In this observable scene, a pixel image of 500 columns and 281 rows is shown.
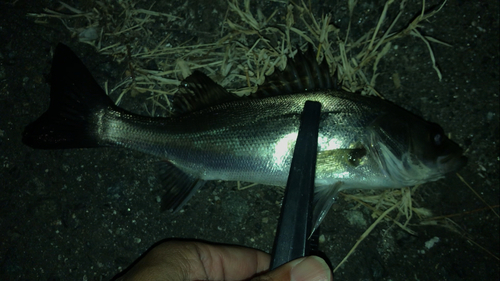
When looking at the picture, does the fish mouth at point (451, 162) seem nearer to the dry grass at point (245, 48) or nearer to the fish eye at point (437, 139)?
the fish eye at point (437, 139)

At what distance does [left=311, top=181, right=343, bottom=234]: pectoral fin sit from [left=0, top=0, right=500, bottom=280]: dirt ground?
19.5 inches

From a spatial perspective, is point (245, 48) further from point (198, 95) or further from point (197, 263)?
point (197, 263)

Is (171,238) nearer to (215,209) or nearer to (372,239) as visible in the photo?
(215,209)

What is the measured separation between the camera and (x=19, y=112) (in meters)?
3.11

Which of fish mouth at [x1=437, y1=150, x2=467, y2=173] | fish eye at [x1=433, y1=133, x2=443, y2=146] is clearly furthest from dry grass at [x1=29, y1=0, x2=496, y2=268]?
fish eye at [x1=433, y1=133, x2=443, y2=146]

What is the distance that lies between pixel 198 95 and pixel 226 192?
92cm

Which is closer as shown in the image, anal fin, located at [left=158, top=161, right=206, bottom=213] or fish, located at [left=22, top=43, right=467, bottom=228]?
fish, located at [left=22, top=43, right=467, bottom=228]

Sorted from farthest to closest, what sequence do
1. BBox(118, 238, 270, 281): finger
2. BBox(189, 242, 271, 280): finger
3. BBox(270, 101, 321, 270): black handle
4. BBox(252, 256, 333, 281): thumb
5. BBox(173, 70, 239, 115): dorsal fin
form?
BBox(173, 70, 239, 115): dorsal fin
BBox(189, 242, 271, 280): finger
BBox(118, 238, 270, 281): finger
BBox(270, 101, 321, 270): black handle
BBox(252, 256, 333, 281): thumb

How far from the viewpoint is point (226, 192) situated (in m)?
2.85

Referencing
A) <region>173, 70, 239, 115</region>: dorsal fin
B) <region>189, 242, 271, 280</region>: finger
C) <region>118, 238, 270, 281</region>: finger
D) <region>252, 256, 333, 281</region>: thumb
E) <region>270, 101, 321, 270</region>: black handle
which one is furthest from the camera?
<region>173, 70, 239, 115</region>: dorsal fin

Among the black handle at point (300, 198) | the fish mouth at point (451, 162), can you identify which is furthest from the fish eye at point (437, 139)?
the black handle at point (300, 198)

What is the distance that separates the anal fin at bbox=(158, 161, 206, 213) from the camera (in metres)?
2.59

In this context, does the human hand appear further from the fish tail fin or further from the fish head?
the fish tail fin

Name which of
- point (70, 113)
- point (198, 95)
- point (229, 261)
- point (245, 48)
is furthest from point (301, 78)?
point (70, 113)
